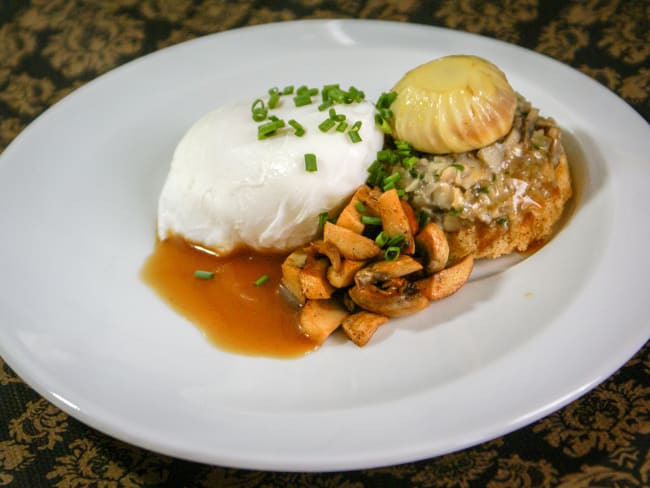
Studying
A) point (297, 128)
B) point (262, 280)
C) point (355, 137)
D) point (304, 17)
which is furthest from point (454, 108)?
point (304, 17)

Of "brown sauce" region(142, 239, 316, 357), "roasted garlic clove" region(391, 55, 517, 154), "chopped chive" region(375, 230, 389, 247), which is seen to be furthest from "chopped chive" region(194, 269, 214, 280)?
"roasted garlic clove" region(391, 55, 517, 154)

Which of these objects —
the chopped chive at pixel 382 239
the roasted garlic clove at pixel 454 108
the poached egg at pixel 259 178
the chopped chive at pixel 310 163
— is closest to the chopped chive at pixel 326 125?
the poached egg at pixel 259 178

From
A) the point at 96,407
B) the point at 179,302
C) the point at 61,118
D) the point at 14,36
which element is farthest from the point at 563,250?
the point at 14,36

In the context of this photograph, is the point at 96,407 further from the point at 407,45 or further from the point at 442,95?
the point at 407,45

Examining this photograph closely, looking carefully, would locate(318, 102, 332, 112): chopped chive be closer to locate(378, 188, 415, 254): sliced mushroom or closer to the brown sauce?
locate(378, 188, 415, 254): sliced mushroom

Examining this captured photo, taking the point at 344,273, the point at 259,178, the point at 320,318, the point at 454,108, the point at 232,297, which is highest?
the point at 454,108

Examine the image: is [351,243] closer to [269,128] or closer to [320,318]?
[320,318]

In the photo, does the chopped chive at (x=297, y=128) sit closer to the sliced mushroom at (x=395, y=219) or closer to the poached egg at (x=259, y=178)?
the poached egg at (x=259, y=178)
